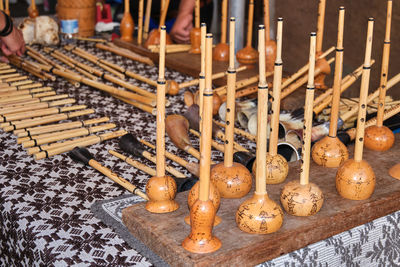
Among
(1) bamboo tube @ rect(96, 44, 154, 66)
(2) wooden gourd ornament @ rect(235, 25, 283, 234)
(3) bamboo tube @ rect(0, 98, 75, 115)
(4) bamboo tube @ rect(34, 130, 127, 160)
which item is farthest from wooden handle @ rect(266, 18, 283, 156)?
(1) bamboo tube @ rect(96, 44, 154, 66)

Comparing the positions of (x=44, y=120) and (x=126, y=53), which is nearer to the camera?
A: (x=44, y=120)

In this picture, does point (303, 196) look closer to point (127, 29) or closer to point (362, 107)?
point (362, 107)

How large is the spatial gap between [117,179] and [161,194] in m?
0.34

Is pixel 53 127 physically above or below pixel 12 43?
below

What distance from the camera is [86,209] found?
1.31 metres

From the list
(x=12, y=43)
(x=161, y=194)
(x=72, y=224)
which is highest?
(x=12, y=43)

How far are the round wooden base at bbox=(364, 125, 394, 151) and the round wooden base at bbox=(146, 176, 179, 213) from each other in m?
0.62

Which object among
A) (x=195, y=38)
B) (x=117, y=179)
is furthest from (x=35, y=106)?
(x=195, y=38)

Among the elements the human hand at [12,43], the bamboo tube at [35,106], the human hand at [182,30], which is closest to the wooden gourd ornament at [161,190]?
the bamboo tube at [35,106]

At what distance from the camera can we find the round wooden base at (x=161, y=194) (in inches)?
44.0

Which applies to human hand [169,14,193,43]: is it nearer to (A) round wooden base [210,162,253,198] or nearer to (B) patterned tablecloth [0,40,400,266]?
(B) patterned tablecloth [0,40,400,266]

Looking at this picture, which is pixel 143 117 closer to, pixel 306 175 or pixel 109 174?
pixel 109 174

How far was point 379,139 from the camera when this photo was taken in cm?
144

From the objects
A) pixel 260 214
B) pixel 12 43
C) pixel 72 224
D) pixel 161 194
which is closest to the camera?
pixel 260 214
